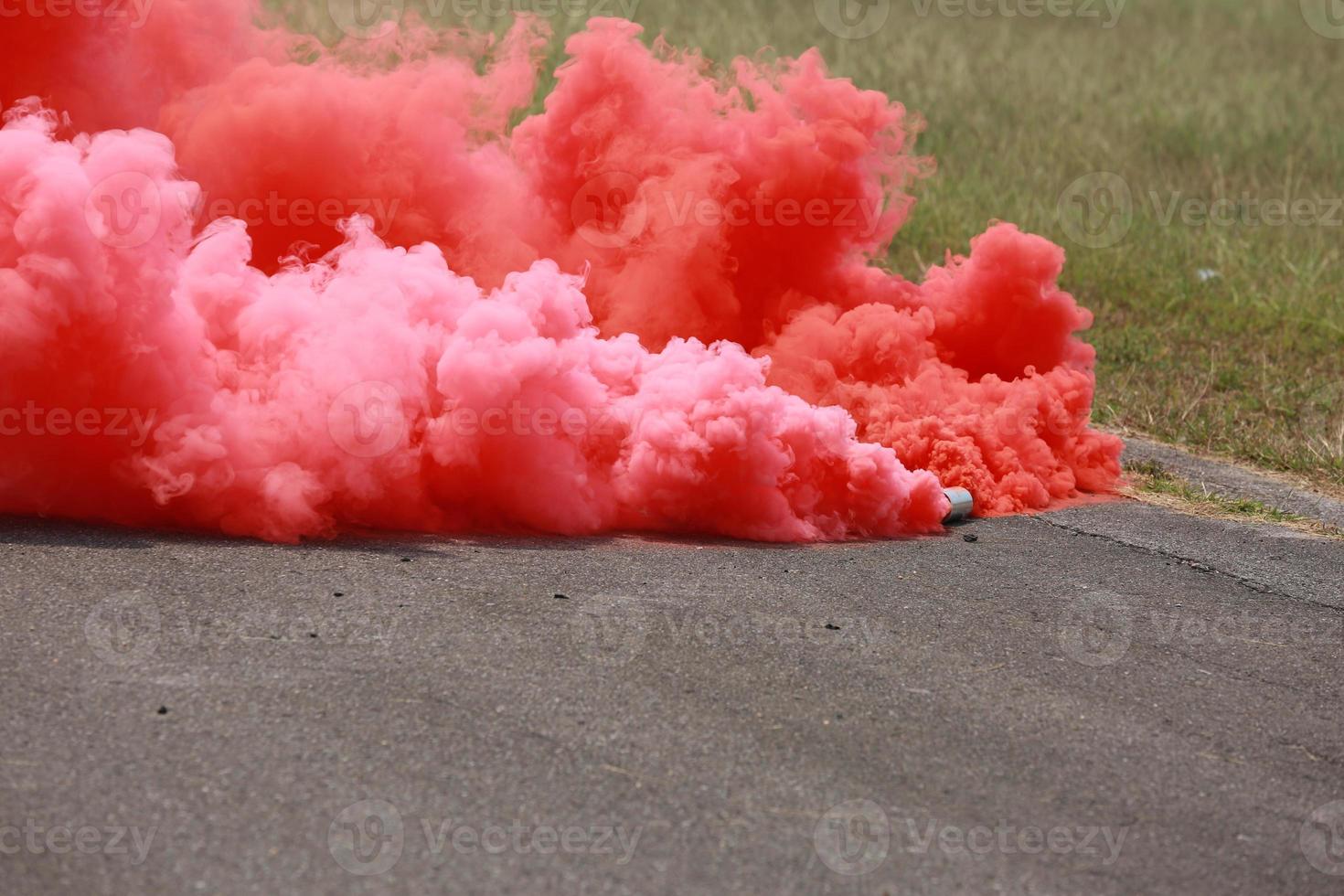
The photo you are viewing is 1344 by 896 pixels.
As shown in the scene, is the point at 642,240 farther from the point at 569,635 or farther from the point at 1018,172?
the point at 1018,172

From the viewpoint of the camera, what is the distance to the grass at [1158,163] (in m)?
10.8

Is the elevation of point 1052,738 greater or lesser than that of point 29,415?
lesser

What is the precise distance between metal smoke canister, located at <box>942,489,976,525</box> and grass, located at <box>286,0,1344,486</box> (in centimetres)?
281

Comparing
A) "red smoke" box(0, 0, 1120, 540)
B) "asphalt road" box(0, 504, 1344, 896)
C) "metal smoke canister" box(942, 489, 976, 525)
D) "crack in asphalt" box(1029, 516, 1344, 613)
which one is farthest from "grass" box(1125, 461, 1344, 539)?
"asphalt road" box(0, 504, 1344, 896)

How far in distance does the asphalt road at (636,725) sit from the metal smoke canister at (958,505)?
893mm

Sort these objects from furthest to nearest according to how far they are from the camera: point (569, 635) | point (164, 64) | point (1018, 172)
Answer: point (1018, 172)
point (164, 64)
point (569, 635)

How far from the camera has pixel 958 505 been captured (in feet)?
23.4

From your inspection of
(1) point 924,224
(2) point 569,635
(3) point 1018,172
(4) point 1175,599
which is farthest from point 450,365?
(3) point 1018,172

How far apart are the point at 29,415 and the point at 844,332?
3.98 m

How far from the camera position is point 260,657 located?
4.68m

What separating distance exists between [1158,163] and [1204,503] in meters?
10.4

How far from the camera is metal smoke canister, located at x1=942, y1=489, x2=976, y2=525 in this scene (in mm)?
7094

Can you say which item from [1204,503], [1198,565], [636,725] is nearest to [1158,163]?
[1204,503]

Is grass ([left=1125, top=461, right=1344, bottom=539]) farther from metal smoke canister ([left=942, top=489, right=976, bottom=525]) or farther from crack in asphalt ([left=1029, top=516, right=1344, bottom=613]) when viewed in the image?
metal smoke canister ([left=942, top=489, right=976, bottom=525])
